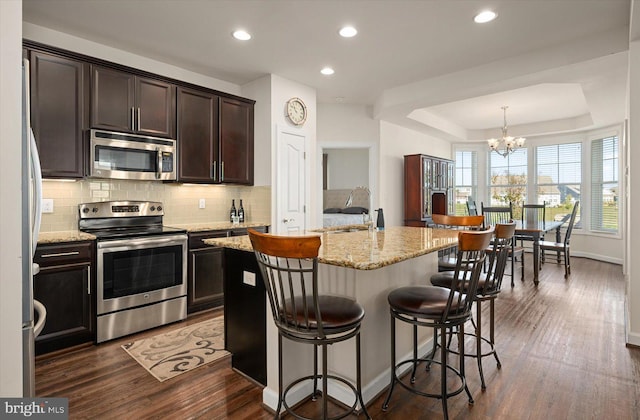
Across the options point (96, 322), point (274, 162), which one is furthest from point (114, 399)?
point (274, 162)

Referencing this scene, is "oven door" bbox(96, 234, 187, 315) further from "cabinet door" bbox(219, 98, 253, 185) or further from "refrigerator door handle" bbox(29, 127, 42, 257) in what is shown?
Answer: "refrigerator door handle" bbox(29, 127, 42, 257)

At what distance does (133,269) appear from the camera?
3119mm

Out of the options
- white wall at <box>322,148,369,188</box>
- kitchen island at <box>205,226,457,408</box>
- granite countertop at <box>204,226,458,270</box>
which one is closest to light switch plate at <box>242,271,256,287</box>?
kitchen island at <box>205,226,457,408</box>

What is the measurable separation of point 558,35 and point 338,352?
11.6 ft

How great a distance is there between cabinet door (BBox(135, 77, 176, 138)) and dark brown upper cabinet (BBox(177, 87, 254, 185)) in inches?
3.8

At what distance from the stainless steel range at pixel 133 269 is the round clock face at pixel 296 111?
6.72ft

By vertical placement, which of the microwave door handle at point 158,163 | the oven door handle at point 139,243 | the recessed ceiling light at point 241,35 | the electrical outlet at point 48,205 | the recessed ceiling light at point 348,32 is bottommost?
the oven door handle at point 139,243

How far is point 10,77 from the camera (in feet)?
3.34

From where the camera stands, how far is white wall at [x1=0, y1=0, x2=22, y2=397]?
3.29 feet

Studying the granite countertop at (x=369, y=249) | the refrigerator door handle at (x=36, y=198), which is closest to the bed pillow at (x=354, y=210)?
the granite countertop at (x=369, y=249)

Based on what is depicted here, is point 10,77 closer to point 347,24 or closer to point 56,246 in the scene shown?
point 56,246

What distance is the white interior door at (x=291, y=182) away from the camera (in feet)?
14.5

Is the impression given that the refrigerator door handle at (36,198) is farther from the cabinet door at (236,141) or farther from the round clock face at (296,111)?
the round clock face at (296,111)

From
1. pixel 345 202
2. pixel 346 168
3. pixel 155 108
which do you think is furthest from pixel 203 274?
pixel 346 168
